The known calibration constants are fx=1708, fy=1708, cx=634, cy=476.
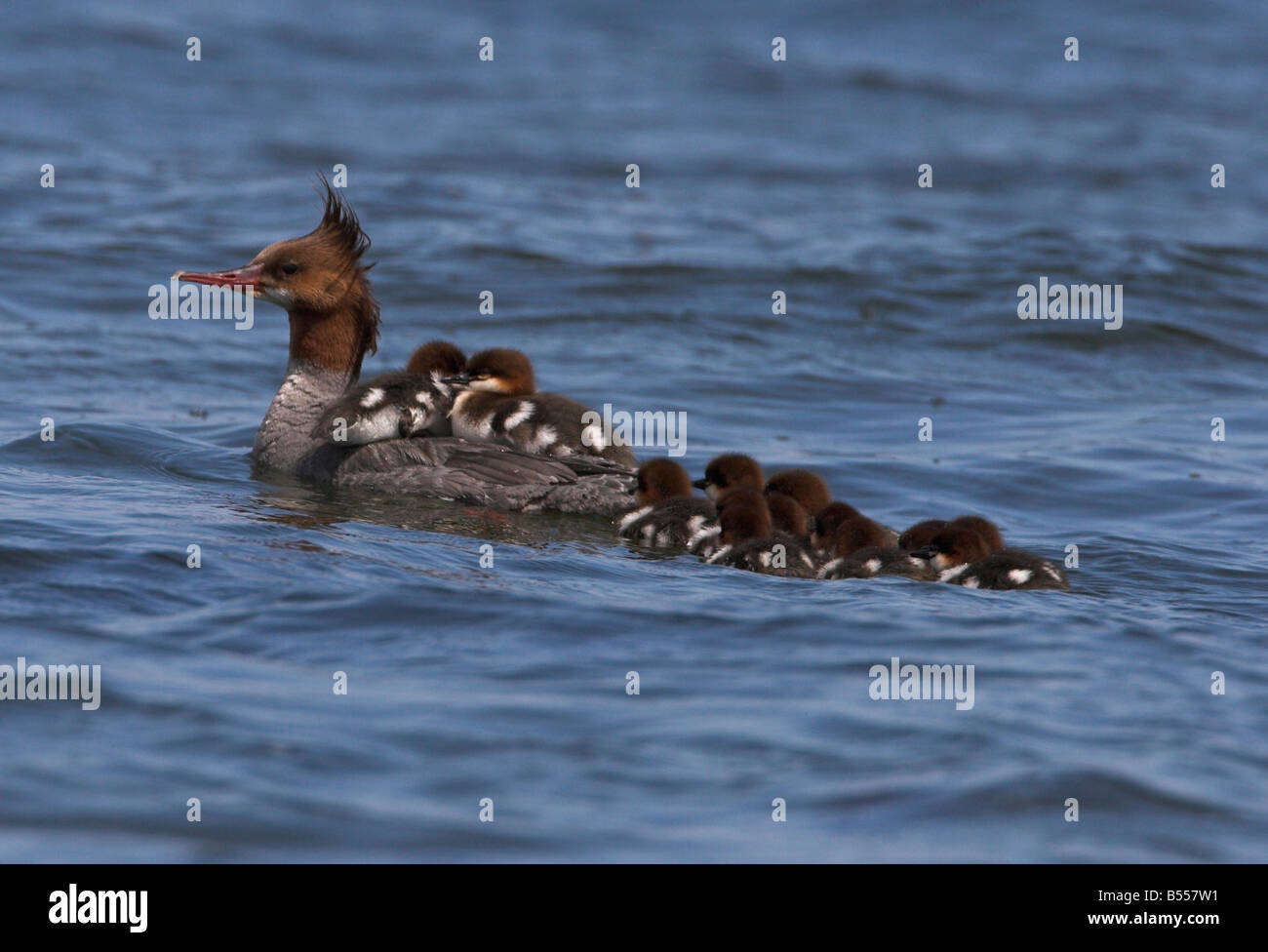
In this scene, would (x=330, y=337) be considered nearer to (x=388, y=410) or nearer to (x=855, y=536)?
(x=388, y=410)

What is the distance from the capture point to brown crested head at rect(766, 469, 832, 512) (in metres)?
8.35

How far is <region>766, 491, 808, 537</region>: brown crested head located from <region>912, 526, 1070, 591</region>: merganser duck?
2.73 feet

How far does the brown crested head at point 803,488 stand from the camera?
8.35 m

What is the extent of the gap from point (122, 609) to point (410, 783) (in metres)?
1.92

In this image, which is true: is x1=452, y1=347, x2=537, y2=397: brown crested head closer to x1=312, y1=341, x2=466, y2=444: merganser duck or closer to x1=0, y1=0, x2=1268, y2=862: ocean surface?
x1=312, y1=341, x2=466, y2=444: merganser duck

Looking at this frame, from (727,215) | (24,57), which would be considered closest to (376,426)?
(727,215)

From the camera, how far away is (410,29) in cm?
2541

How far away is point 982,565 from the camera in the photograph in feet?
23.5

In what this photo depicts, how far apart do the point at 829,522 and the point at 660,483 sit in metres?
0.93

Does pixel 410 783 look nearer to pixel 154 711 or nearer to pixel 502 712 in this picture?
pixel 502 712

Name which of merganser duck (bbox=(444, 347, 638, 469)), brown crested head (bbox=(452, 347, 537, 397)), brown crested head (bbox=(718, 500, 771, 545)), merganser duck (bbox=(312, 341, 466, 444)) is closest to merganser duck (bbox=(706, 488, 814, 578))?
brown crested head (bbox=(718, 500, 771, 545))

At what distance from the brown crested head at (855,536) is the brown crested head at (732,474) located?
33.6 inches

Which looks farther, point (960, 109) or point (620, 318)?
point (960, 109)
